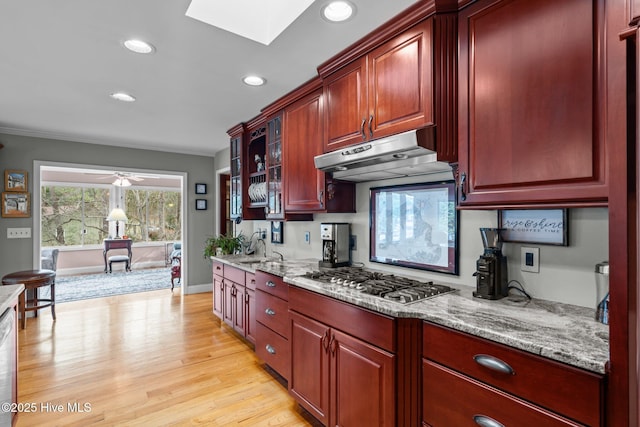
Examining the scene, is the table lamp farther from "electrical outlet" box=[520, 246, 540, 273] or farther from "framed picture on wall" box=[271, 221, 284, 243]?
"electrical outlet" box=[520, 246, 540, 273]

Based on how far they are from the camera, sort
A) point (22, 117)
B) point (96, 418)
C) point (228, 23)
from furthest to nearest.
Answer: point (22, 117)
point (96, 418)
point (228, 23)

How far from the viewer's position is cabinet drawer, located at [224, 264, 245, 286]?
324cm

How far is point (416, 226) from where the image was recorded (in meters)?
2.23

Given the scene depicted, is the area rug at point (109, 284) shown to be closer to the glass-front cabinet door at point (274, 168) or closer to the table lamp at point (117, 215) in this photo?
the table lamp at point (117, 215)

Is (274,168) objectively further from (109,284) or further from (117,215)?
(117,215)

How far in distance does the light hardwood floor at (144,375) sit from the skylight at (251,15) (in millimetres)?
2499

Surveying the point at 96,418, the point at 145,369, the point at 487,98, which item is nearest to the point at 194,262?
the point at 145,369

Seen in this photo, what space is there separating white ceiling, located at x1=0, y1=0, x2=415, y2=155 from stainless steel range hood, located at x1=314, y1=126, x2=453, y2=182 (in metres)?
0.71

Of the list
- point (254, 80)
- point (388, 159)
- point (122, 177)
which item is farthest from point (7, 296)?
point (122, 177)

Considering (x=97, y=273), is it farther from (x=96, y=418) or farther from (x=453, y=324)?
(x=453, y=324)

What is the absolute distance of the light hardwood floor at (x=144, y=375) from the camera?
2135 millimetres

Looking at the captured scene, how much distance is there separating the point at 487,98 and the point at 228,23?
5.05 feet

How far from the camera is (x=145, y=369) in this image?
109 inches

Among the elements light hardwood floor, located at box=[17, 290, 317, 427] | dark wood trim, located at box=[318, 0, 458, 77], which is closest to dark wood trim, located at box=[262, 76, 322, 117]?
dark wood trim, located at box=[318, 0, 458, 77]
